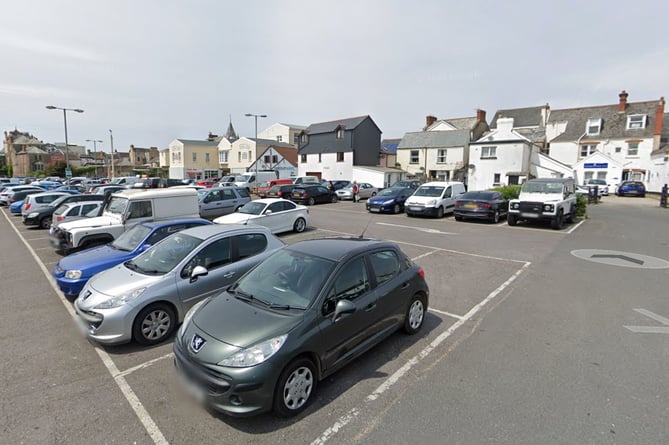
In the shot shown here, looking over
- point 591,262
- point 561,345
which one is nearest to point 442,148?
point 591,262

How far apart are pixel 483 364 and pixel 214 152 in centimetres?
6387

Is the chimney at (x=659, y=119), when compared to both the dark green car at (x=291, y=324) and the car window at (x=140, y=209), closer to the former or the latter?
the dark green car at (x=291, y=324)

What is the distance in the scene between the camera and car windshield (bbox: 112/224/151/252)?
716 cm

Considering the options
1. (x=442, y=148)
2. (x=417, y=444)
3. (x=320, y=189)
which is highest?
(x=442, y=148)

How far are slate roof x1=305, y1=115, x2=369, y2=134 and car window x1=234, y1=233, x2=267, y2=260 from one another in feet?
118

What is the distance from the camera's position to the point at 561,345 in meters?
4.71

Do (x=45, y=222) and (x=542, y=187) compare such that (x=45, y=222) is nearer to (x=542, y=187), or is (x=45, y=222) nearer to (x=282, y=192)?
(x=282, y=192)

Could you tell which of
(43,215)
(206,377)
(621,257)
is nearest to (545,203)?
(621,257)

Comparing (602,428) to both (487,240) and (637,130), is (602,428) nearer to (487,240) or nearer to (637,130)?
(487,240)

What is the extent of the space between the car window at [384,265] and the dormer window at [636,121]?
46.3 m

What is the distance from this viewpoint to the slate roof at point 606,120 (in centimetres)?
3620

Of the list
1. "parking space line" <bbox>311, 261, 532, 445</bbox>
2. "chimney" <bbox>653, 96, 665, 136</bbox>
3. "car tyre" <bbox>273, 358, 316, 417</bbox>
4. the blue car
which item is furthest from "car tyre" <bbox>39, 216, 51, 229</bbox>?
"chimney" <bbox>653, 96, 665, 136</bbox>

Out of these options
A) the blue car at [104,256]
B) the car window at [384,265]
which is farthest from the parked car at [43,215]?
the car window at [384,265]

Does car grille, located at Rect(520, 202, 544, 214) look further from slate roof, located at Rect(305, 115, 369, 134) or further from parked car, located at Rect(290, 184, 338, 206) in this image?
slate roof, located at Rect(305, 115, 369, 134)
